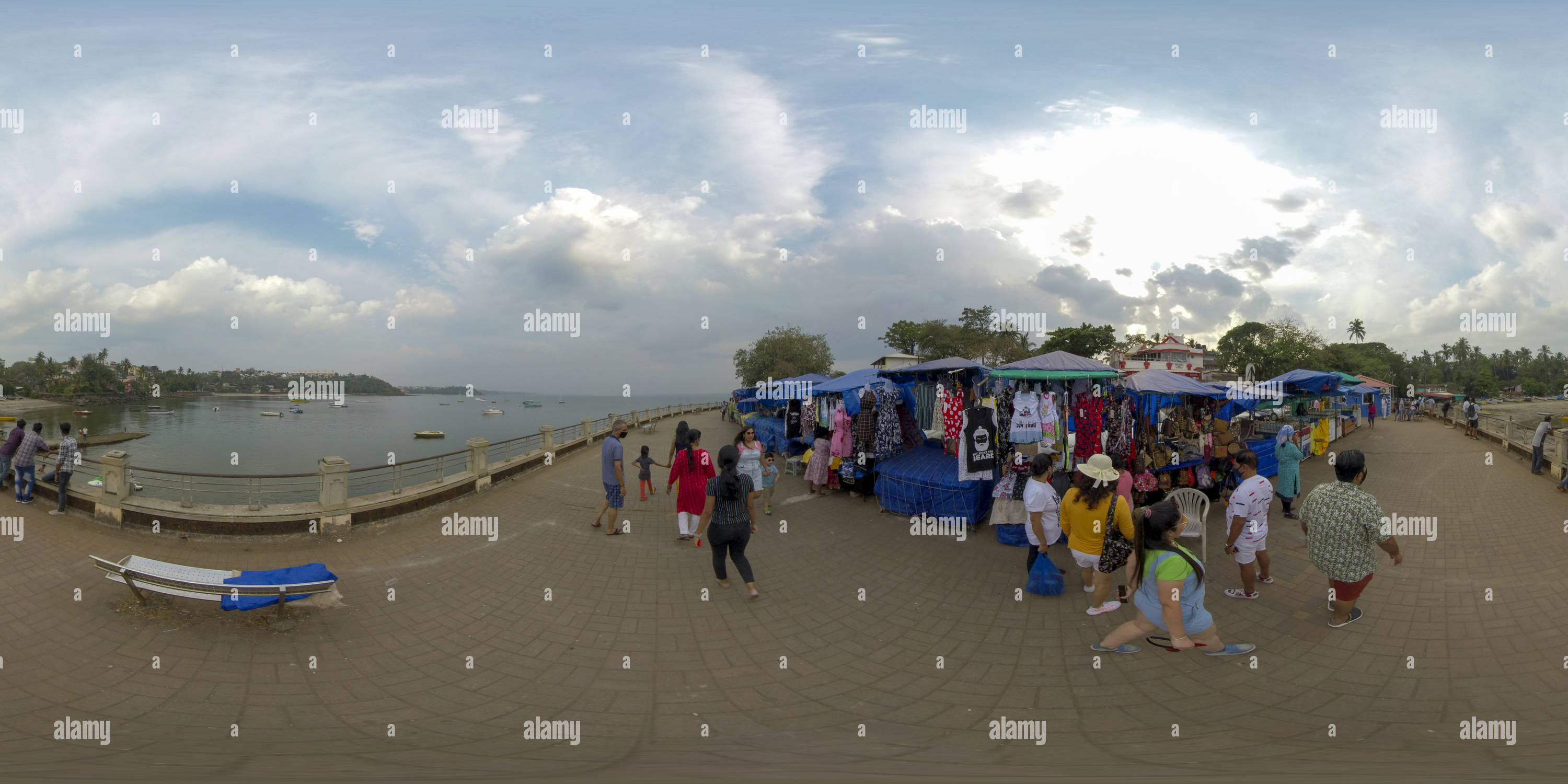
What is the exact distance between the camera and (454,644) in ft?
15.6

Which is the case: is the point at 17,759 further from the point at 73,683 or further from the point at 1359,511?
the point at 1359,511

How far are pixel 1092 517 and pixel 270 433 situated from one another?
313ft

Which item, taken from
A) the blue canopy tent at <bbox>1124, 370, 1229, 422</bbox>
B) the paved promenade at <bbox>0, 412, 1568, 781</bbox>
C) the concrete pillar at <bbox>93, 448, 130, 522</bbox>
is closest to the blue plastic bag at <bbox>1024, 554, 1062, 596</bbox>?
the paved promenade at <bbox>0, 412, 1568, 781</bbox>

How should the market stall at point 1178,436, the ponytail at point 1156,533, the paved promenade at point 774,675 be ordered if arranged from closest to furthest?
1. the paved promenade at point 774,675
2. the ponytail at point 1156,533
3. the market stall at point 1178,436

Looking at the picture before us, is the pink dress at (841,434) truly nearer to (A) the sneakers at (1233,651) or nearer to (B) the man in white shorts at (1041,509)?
(B) the man in white shorts at (1041,509)

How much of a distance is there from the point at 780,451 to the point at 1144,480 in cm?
871

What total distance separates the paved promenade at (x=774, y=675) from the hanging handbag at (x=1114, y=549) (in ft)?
1.72

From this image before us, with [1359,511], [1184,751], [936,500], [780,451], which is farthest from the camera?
[780,451]

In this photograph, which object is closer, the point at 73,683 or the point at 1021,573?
the point at 73,683

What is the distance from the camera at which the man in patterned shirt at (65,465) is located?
25.9 feet

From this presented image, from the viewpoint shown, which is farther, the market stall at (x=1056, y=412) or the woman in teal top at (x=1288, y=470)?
the woman in teal top at (x=1288, y=470)

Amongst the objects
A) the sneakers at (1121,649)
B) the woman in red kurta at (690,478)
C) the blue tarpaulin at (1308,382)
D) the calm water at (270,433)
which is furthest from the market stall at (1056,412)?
the calm water at (270,433)

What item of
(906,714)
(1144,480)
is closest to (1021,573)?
(906,714)

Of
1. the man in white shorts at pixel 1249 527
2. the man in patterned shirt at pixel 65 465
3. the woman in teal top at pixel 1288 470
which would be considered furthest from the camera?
the woman in teal top at pixel 1288 470
